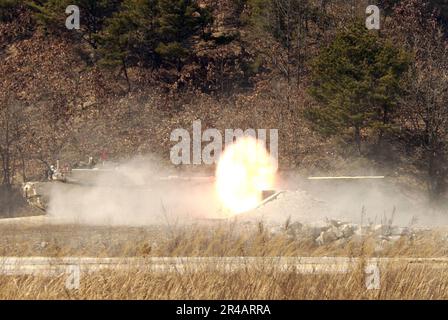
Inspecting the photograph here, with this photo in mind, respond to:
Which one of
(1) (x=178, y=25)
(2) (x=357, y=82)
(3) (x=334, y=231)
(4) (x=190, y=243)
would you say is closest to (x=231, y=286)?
(4) (x=190, y=243)

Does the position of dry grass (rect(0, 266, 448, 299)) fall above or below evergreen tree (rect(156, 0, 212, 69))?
below

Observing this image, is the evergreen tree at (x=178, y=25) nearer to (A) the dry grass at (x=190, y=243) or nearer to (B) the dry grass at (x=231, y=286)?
(A) the dry grass at (x=190, y=243)

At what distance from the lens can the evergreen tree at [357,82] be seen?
3772 cm

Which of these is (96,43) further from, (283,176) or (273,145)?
(283,176)

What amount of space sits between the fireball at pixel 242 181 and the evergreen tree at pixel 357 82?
15.0 feet

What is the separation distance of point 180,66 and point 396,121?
18.0 meters

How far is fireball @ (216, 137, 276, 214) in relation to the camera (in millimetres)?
29656

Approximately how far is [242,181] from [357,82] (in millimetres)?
10354

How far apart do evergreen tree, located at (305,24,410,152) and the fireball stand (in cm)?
457

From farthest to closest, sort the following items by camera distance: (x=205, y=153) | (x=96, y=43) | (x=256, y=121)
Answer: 1. (x=96, y=43)
2. (x=256, y=121)
3. (x=205, y=153)

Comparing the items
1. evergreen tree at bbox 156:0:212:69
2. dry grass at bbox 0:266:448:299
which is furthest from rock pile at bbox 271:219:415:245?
evergreen tree at bbox 156:0:212:69

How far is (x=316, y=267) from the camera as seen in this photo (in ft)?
38.3

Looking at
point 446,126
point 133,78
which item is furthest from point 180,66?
point 446,126

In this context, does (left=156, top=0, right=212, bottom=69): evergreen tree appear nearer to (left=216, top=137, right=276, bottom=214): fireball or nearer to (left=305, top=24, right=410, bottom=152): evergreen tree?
(left=305, top=24, right=410, bottom=152): evergreen tree
